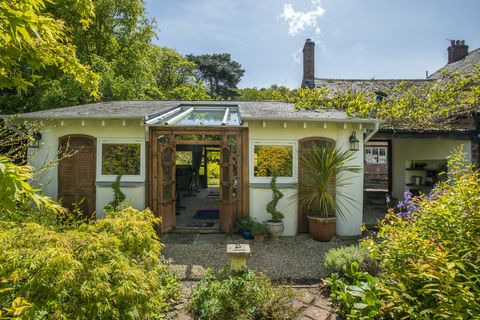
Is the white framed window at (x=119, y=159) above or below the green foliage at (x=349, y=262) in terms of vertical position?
above

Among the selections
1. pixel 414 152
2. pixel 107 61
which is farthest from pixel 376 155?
pixel 107 61

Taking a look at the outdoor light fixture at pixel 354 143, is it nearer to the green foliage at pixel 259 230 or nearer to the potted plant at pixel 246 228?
the green foliage at pixel 259 230

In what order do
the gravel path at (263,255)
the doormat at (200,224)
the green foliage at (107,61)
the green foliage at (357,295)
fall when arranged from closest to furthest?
the green foliage at (357,295) → the gravel path at (263,255) → the doormat at (200,224) → the green foliage at (107,61)

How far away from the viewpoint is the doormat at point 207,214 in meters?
8.83

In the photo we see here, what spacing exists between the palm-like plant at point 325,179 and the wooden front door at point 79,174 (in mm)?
5505

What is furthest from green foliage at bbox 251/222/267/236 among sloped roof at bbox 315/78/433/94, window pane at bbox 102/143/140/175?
sloped roof at bbox 315/78/433/94

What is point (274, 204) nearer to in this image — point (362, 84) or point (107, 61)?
point (362, 84)

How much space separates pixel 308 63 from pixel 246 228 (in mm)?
11690

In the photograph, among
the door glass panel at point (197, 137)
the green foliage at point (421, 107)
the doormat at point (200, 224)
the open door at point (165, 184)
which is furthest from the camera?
the green foliage at point (421, 107)

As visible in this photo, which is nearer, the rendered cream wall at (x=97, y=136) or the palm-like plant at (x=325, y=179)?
the palm-like plant at (x=325, y=179)

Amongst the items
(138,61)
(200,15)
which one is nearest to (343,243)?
(200,15)

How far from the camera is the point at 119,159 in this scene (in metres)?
7.33

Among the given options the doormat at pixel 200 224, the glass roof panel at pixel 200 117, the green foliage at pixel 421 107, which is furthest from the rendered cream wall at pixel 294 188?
the doormat at pixel 200 224

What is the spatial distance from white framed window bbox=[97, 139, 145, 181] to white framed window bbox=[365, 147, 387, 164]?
648 inches
